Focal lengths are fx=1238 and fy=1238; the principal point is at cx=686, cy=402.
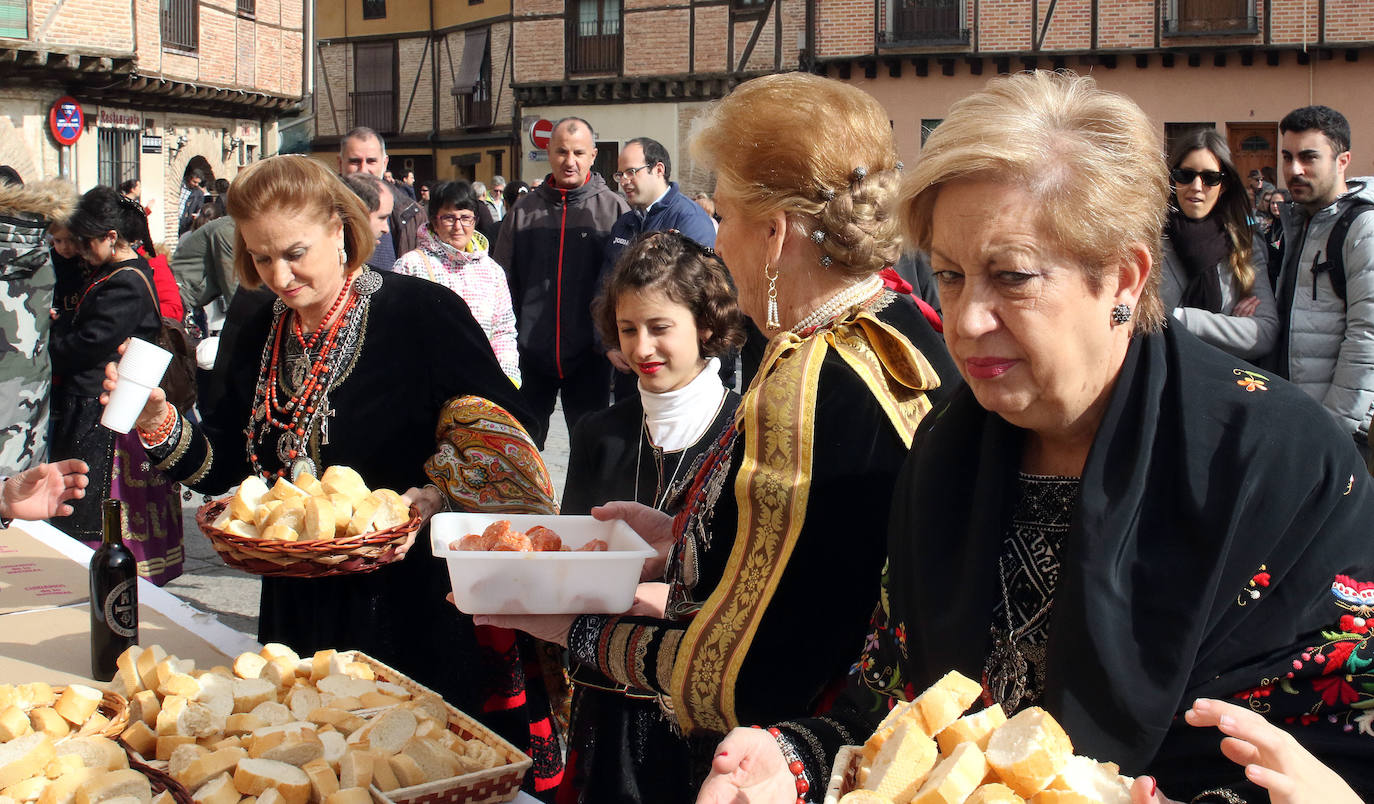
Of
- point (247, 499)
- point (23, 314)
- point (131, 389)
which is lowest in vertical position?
point (247, 499)

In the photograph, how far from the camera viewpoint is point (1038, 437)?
1.67 m

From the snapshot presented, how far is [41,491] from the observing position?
3.04 m

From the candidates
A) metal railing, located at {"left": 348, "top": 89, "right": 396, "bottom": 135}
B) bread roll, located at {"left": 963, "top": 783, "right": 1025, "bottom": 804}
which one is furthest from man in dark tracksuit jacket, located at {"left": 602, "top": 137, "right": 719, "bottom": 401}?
metal railing, located at {"left": 348, "top": 89, "right": 396, "bottom": 135}

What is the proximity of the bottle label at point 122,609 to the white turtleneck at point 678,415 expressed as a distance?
1374mm

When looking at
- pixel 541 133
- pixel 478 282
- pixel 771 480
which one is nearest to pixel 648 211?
pixel 478 282

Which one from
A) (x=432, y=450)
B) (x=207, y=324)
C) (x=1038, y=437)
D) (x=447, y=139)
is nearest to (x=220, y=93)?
(x=447, y=139)

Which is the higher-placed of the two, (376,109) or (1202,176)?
(376,109)

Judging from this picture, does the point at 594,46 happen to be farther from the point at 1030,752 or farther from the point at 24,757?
the point at 1030,752

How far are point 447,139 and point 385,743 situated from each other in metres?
28.8

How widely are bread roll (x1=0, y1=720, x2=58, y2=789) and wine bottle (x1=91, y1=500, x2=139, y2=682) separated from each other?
562 millimetres

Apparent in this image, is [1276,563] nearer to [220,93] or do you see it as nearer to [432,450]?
[432,450]

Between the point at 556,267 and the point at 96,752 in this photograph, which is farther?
the point at 556,267

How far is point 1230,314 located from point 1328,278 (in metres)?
0.40

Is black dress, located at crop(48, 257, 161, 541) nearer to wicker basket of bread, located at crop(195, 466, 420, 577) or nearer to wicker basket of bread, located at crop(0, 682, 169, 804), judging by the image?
wicker basket of bread, located at crop(195, 466, 420, 577)
